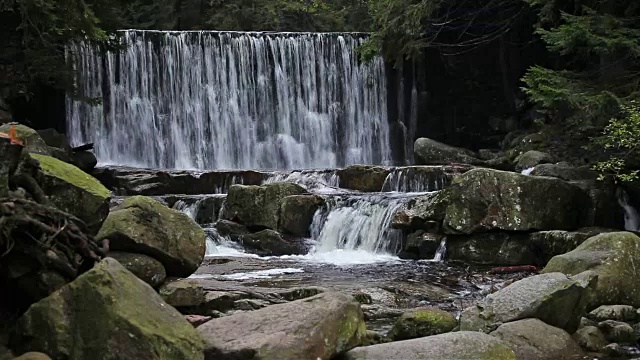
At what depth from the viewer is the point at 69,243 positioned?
546 centimetres

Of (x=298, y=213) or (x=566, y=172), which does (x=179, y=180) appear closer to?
(x=298, y=213)

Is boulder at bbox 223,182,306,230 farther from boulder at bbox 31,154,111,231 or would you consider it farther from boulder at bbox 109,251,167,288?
boulder at bbox 31,154,111,231

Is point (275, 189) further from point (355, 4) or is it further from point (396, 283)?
point (355, 4)

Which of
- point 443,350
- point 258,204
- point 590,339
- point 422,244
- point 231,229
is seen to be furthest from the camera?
point 258,204

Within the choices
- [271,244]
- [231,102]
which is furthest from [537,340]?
[231,102]

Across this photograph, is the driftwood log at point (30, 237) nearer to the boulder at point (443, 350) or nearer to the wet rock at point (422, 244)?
the boulder at point (443, 350)

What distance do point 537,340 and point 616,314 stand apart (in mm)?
1817

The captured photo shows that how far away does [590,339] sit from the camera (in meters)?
6.83

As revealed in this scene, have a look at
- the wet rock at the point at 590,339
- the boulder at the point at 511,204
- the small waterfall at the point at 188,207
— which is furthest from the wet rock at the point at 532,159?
the wet rock at the point at 590,339

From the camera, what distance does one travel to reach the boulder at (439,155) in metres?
20.7

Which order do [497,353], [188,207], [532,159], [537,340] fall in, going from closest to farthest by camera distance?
[497,353]
[537,340]
[188,207]
[532,159]

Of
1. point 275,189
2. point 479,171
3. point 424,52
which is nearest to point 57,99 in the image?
point 275,189

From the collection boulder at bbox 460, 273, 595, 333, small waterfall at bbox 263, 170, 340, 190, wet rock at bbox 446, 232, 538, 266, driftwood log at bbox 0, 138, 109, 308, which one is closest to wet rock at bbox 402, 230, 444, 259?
wet rock at bbox 446, 232, 538, 266

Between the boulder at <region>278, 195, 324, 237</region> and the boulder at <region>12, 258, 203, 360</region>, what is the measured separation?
9.47m
